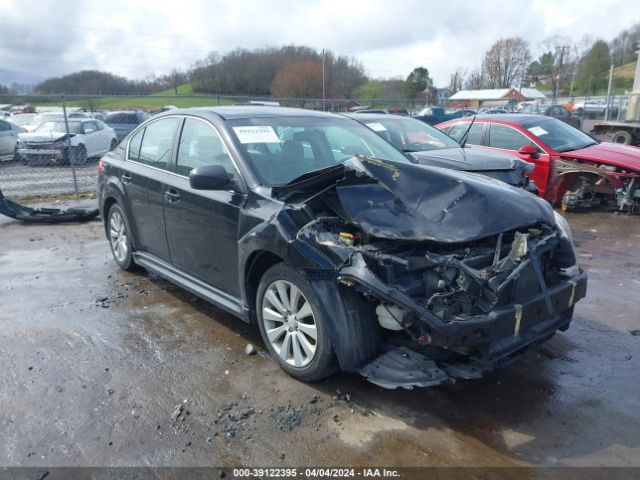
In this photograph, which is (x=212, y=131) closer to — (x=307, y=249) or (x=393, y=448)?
(x=307, y=249)

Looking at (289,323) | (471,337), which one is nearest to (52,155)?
(289,323)

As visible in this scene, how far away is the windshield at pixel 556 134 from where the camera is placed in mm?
8508

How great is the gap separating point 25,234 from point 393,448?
278 inches

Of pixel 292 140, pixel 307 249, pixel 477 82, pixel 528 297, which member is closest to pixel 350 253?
pixel 307 249

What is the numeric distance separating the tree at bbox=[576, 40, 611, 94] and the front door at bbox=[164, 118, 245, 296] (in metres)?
80.2

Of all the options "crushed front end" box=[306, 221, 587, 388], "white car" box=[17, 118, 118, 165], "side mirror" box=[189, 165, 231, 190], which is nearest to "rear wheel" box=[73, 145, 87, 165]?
"white car" box=[17, 118, 118, 165]

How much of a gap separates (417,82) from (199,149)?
72.8 meters

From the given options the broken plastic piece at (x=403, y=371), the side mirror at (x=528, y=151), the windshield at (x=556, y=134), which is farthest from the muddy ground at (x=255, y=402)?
the windshield at (x=556, y=134)

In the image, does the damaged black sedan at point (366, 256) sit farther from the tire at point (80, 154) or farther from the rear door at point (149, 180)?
the tire at point (80, 154)

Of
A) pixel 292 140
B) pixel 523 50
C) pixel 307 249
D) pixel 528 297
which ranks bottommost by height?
pixel 528 297

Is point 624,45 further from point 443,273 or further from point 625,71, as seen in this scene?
point 443,273

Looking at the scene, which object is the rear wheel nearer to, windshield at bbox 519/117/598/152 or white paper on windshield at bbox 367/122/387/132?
white paper on windshield at bbox 367/122/387/132

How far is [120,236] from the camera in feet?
18.7

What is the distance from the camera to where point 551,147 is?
843cm
